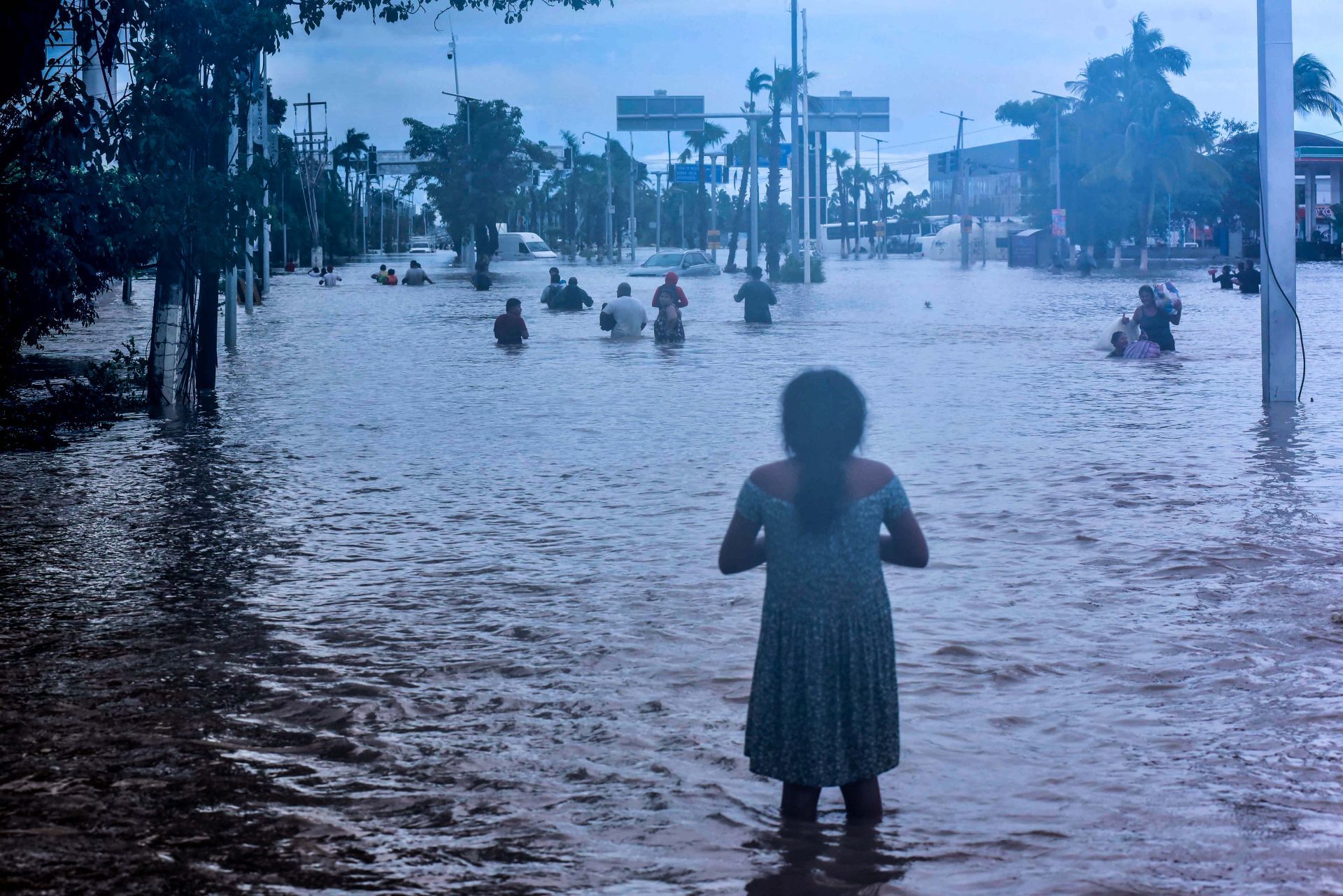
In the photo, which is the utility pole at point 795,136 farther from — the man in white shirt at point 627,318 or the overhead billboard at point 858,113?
the man in white shirt at point 627,318

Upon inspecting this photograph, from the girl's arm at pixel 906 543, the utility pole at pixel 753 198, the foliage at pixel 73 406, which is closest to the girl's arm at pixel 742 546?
the girl's arm at pixel 906 543

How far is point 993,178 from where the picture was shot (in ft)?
543

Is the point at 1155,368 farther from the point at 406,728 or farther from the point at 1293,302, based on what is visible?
the point at 406,728

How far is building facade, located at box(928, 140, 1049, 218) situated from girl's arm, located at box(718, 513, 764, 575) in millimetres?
101255

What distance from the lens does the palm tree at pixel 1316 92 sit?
89000mm

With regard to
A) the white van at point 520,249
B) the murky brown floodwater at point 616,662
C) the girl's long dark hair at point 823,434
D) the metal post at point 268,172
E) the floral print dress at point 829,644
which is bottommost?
the murky brown floodwater at point 616,662

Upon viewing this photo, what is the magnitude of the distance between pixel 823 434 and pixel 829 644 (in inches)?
22.5

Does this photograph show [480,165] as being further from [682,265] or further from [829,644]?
[829,644]

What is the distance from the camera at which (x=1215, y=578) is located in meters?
8.30

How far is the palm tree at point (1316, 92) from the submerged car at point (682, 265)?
3846 centimetres

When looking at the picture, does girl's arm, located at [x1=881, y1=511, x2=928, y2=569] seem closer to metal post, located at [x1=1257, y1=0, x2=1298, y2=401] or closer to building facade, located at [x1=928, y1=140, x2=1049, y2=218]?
metal post, located at [x1=1257, y1=0, x2=1298, y2=401]

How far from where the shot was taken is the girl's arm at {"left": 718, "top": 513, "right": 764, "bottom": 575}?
4.45m

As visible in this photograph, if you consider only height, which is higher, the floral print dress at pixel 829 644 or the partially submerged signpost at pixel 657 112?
the partially submerged signpost at pixel 657 112

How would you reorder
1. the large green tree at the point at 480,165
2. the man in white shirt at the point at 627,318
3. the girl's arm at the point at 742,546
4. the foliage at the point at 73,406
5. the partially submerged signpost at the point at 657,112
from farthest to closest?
the large green tree at the point at 480,165 < the partially submerged signpost at the point at 657,112 < the man in white shirt at the point at 627,318 < the foliage at the point at 73,406 < the girl's arm at the point at 742,546
